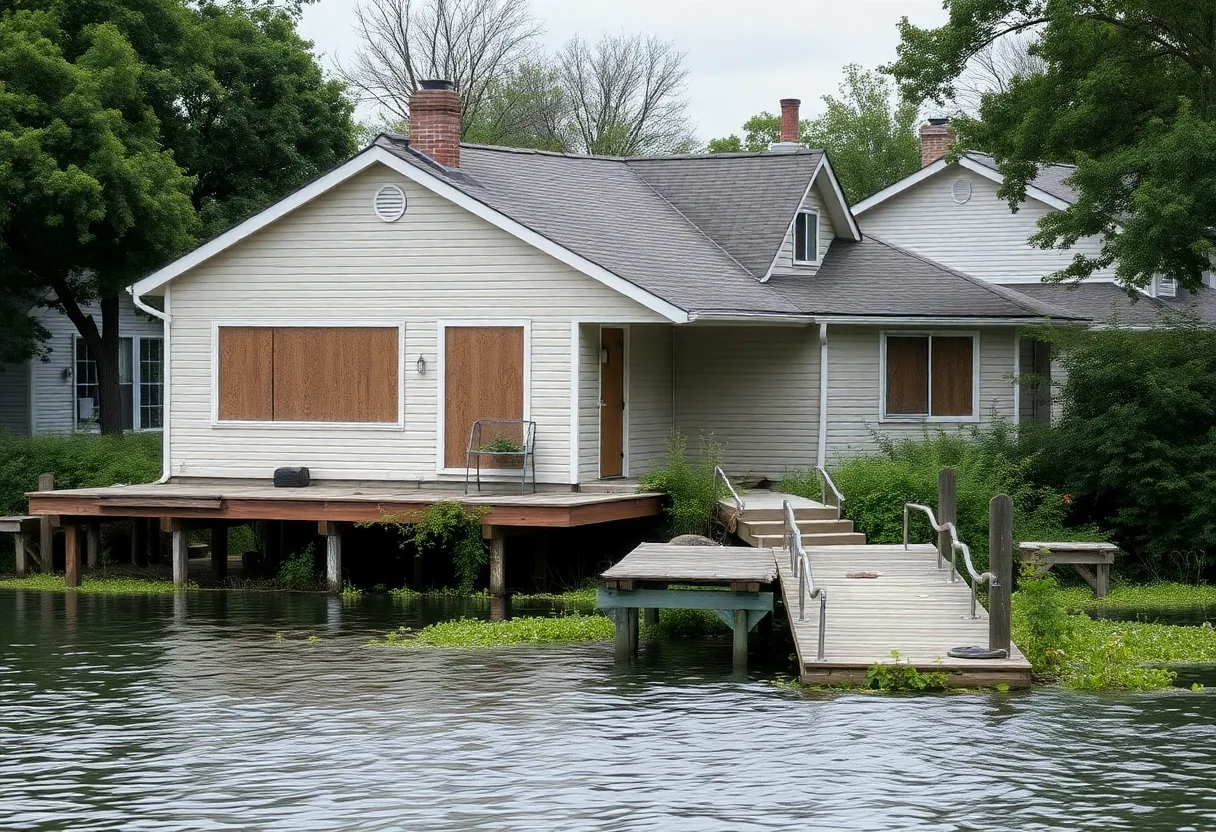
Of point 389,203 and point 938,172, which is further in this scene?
point 938,172

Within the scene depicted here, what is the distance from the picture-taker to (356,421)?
27266 mm

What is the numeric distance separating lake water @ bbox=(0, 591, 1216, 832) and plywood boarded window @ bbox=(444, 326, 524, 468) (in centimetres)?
711

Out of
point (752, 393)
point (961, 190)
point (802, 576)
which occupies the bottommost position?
point (802, 576)

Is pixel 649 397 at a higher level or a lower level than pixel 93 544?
higher

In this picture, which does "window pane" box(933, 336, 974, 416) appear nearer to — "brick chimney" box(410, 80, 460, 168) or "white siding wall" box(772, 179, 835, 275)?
"white siding wall" box(772, 179, 835, 275)

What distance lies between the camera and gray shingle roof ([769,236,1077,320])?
94.4 feet

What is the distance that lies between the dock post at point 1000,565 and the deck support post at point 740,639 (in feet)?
9.04

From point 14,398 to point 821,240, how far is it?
18738 mm

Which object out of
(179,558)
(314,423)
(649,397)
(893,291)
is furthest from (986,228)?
(179,558)

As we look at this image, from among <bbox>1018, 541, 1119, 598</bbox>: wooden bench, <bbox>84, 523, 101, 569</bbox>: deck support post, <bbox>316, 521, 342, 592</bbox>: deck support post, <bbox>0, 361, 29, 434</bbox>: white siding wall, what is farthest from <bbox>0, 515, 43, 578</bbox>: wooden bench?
<bbox>1018, 541, 1119, 598</bbox>: wooden bench

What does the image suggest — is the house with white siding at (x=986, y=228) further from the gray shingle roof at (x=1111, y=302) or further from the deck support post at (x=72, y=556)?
the deck support post at (x=72, y=556)

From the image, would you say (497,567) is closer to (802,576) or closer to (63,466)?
(802,576)

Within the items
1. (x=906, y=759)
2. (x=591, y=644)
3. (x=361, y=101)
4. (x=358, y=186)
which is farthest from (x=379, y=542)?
(x=361, y=101)

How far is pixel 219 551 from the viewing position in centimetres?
2800
